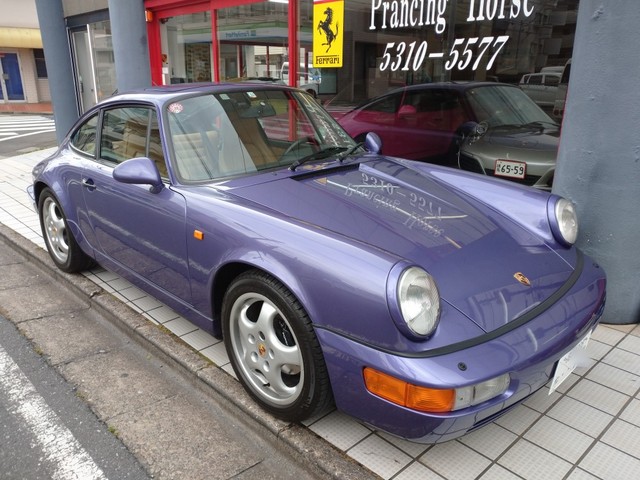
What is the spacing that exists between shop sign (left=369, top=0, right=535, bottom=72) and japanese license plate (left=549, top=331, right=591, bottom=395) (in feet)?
9.80

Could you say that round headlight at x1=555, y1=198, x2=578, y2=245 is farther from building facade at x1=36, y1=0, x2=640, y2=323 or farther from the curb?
the curb

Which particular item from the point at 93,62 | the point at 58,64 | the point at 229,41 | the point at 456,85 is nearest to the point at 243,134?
the point at 456,85

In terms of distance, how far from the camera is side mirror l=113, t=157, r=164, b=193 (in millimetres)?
2721

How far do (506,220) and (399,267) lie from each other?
3.58 ft

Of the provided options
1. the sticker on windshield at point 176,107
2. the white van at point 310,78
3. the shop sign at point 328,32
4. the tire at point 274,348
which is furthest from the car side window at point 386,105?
the tire at point 274,348

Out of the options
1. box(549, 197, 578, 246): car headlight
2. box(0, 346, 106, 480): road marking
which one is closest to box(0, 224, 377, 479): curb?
box(0, 346, 106, 480): road marking

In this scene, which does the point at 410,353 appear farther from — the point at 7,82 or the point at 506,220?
the point at 7,82

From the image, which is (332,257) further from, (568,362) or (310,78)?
(310,78)

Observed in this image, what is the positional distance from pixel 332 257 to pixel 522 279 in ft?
2.84

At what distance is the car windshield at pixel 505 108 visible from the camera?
4656 millimetres

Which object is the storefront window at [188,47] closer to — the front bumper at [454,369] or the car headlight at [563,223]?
the car headlight at [563,223]

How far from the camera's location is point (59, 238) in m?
4.20


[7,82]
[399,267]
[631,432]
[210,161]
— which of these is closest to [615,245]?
[631,432]

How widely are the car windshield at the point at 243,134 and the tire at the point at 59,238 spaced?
1.63m
